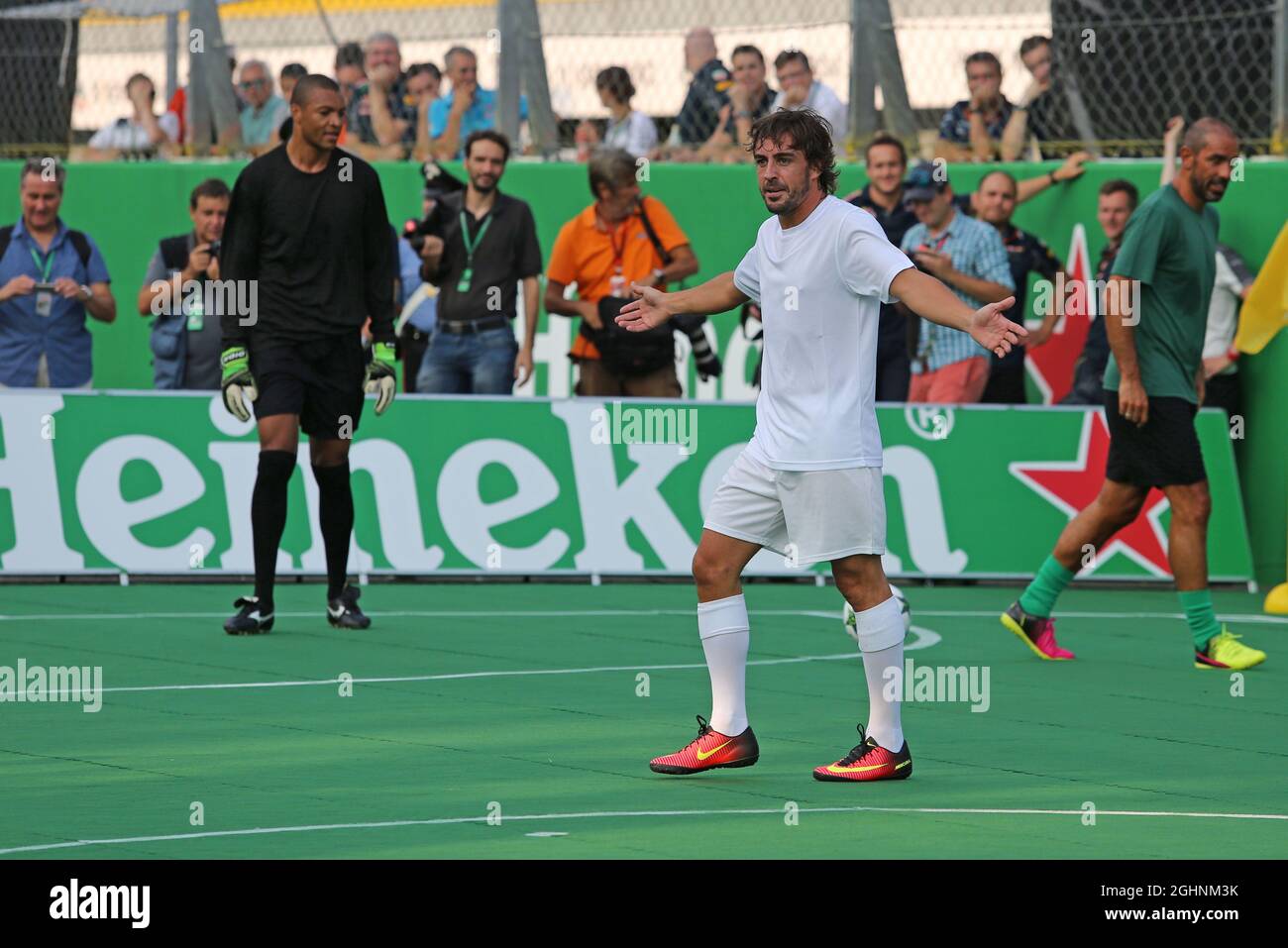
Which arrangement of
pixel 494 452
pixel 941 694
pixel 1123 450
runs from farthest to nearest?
pixel 494 452
pixel 1123 450
pixel 941 694

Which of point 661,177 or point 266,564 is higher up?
point 661,177

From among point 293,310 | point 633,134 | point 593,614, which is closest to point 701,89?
point 633,134

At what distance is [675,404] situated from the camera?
14.8 m

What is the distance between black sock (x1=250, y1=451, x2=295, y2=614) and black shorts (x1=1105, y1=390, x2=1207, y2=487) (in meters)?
4.09

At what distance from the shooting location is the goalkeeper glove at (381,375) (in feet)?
40.3

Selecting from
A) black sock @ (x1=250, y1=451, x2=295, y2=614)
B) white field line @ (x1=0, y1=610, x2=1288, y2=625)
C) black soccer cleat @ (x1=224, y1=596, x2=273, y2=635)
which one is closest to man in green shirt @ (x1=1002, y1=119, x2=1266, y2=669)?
white field line @ (x1=0, y1=610, x2=1288, y2=625)

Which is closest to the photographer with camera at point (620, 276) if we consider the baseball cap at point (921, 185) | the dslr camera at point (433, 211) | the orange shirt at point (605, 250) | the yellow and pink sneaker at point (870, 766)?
the orange shirt at point (605, 250)

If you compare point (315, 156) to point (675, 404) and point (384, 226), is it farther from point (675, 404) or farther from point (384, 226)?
point (675, 404)

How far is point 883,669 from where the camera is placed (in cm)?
796

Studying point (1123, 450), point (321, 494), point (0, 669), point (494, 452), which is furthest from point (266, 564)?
point (1123, 450)

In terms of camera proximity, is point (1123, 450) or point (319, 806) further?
point (1123, 450)

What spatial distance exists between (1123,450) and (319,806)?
16.9 ft

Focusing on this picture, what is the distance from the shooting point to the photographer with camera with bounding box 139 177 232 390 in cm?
1534

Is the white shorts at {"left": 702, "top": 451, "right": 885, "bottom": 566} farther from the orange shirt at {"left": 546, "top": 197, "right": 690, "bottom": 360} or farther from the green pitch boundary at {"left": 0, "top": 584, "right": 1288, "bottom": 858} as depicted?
the orange shirt at {"left": 546, "top": 197, "right": 690, "bottom": 360}
